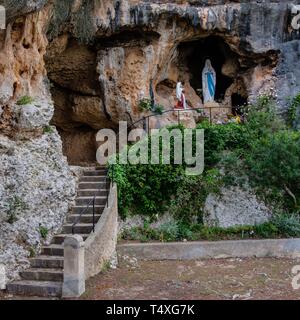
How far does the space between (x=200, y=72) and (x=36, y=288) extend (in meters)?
14.5

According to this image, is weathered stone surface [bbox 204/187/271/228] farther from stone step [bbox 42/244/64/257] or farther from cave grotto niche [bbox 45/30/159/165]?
cave grotto niche [bbox 45/30/159/165]

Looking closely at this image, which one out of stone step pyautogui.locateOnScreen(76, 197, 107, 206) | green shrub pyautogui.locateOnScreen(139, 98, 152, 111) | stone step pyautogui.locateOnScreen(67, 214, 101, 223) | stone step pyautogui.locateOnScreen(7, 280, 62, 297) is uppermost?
green shrub pyautogui.locateOnScreen(139, 98, 152, 111)

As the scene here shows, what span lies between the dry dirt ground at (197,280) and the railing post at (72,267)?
0.29 m

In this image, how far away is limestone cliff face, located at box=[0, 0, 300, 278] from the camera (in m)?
12.4

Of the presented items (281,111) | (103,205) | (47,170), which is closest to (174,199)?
(103,205)

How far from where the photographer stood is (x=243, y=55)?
18.1m

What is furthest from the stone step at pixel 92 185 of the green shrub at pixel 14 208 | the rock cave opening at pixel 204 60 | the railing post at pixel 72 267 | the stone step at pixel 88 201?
the rock cave opening at pixel 204 60

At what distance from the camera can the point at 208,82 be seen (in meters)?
19.2

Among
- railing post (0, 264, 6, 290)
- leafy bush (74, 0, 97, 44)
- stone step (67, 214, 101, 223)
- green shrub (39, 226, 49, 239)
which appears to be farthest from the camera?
leafy bush (74, 0, 97, 44)

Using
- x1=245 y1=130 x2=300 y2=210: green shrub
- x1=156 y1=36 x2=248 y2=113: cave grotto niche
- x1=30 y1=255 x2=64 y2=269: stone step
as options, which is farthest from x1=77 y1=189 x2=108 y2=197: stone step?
x1=156 y1=36 x2=248 y2=113: cave grotto niche

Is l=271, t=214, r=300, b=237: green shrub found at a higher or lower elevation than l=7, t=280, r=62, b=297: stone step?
higher

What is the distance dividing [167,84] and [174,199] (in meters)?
7.89

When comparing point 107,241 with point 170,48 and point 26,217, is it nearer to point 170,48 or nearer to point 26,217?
point 26,217

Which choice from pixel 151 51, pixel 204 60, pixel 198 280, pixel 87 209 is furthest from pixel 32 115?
pixel 204 60
